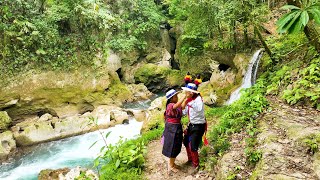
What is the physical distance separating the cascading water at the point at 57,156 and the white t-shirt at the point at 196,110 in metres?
4.98

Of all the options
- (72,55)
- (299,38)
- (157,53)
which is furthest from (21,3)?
(299,38)

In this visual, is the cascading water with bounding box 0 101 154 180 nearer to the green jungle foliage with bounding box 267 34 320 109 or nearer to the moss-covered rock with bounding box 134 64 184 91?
the green jungle foliage with bounding box 267 34 320 109

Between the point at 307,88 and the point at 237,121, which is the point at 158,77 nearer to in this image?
the point at 237,121

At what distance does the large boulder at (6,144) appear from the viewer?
447 inches

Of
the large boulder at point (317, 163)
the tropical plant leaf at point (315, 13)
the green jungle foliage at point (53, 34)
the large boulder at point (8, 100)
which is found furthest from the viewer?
the green jungle foliage at point (53, 34)

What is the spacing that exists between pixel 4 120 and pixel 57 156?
3443 millimetres

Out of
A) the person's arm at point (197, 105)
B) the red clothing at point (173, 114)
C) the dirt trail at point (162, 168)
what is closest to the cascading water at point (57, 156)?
the dirt trail at point (162, 168)

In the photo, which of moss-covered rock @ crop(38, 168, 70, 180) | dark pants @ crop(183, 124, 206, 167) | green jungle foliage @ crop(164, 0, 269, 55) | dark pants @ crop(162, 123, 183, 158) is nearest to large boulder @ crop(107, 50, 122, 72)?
green jungle foliage @ crop(164, 0, 269, 55)

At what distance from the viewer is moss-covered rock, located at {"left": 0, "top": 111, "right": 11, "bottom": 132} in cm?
1271

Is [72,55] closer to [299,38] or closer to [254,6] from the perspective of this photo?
[254,6]

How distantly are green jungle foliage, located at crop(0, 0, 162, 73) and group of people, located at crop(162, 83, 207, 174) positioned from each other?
12.3 meters

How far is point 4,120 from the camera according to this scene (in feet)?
Result: 42.3

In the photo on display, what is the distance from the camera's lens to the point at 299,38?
9211mm

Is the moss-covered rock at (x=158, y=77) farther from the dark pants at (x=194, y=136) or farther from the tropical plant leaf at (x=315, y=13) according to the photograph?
the tropical plant leaf at (x=315, y=13)
